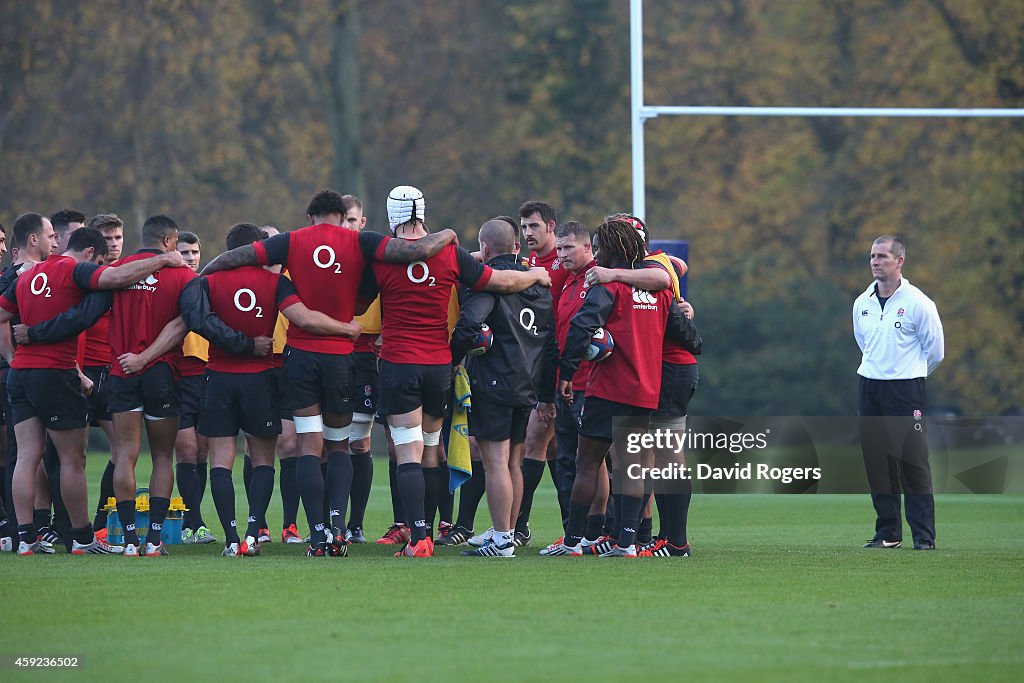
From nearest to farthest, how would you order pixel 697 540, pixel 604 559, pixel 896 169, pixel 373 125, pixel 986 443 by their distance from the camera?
pixel 604 559, pixel 697 540, pixel 986 443, pixel 896 169, pixel 373 125

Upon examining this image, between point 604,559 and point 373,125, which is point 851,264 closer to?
point 373,125

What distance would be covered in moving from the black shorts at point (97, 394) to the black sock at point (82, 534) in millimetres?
740

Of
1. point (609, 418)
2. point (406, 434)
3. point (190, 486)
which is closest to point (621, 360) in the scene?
point (609, 418)

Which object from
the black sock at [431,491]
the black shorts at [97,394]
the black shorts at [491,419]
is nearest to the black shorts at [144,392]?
the black shorts at [97,394]

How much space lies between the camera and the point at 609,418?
9445 millimetres

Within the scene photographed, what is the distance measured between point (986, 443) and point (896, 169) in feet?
33.9

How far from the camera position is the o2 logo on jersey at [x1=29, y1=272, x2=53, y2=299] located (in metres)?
9.71

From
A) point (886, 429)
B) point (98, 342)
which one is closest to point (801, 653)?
point (886, 429)

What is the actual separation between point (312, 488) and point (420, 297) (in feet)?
4.36

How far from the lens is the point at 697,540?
11500 millimetres

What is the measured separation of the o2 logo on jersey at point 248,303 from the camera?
960cm

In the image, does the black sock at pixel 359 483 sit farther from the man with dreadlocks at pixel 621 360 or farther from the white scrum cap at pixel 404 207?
the white scrum cap at pixel 404 207

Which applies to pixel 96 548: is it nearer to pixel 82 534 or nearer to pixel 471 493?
pixel 82 534

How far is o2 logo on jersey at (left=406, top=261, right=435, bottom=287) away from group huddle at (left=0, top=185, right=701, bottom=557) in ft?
0.05
